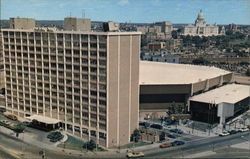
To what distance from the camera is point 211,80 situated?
454 ft

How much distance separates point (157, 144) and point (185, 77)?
163ft

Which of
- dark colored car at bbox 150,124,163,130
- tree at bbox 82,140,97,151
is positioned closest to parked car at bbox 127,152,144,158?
tree at bbox 82,140,97,151

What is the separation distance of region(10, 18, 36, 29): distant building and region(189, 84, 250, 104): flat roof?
70113 millimetres

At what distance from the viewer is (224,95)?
125 meters

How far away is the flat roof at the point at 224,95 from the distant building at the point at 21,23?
70.1m

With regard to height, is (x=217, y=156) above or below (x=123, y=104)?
below

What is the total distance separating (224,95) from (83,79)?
6313 cm

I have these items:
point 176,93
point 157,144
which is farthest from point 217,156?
point 176,93

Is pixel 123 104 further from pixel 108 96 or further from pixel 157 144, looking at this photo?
pixel 157 144

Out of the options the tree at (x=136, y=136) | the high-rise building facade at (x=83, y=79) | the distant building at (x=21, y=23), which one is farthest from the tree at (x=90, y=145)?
the distant building at (x=21, y=23)

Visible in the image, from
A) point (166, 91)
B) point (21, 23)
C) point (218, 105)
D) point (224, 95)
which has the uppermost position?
point (21, 23)

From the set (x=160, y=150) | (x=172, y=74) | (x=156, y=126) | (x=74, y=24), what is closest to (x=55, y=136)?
(x=160, y=150)

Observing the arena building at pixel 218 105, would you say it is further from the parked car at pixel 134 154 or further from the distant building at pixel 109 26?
the distant building at pixel 109 26

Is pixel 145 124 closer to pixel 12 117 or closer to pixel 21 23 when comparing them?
pixel 12 117
